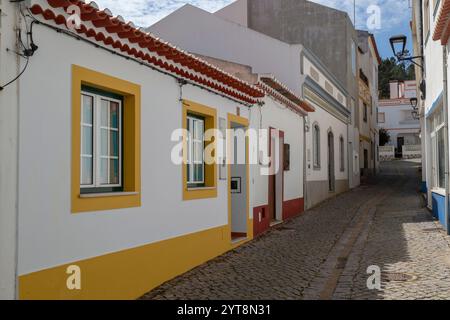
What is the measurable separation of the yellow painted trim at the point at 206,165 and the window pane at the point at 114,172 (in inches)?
62.6

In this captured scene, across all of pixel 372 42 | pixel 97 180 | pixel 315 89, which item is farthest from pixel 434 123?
pixel 372 42

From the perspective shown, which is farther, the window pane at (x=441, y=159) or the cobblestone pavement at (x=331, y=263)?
the window pane at (x=441, y=159)

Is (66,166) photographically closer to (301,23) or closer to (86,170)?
(86,170)

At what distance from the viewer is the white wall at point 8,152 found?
421cm

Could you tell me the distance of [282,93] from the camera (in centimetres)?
1339

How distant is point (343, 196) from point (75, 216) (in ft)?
54.5

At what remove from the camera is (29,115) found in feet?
14.9

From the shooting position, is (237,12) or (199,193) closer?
(199,193)

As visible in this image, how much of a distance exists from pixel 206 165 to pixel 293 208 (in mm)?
6111

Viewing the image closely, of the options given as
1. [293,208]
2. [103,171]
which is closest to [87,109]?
[103,171]

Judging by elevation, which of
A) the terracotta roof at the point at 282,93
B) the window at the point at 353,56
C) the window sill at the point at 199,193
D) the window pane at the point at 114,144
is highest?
the window at the point at 353,56

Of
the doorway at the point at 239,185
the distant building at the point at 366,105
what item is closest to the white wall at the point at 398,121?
the distant building at the point at 366,105

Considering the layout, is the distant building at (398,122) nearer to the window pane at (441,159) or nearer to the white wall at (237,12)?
the white wall at (237,12)

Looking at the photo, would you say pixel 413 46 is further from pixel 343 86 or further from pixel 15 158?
pixel 15 158
